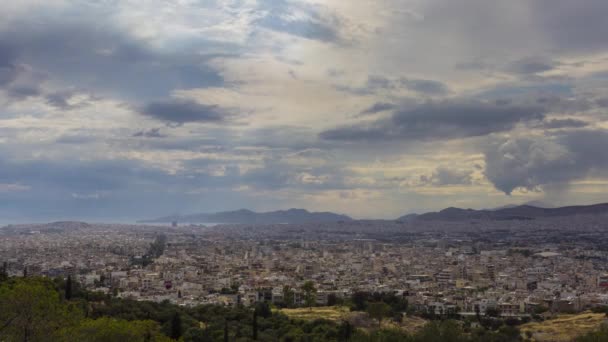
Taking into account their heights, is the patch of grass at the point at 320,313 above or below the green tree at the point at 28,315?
below

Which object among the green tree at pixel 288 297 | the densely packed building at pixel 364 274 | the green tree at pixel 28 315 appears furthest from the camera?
the densely packed building at pixel 364 274

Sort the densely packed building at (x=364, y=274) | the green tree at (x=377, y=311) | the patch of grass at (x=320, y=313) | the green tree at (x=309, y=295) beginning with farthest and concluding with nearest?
the densely packed building at (x=364, y=274) < the green tree at (x=309, y=295) < the patch of grass at (x=320, y=313) < the green tree at (x=377, y=311)

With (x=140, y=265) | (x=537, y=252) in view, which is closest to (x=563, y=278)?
(x=537, y=252)

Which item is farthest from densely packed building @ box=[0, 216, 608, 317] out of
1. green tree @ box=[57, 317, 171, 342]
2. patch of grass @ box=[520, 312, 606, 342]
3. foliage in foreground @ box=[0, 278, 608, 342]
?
green tree @ box=[57, 317, 171, 342]

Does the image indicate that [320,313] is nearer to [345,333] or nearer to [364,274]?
[345,333]

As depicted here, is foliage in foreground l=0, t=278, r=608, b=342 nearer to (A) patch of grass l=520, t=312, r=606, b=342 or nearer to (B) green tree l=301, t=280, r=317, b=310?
(A) patch of grass l=520, t=312, r=606, b=342

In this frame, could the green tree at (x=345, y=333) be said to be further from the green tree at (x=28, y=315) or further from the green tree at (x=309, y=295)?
the green tree at (x=28, y=315)

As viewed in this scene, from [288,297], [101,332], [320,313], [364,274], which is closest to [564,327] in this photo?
[320,313]

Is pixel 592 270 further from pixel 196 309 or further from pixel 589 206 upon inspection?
pixel 589 206

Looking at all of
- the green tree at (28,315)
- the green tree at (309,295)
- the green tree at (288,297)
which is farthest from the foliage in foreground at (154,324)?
the green tree at (288,297)
